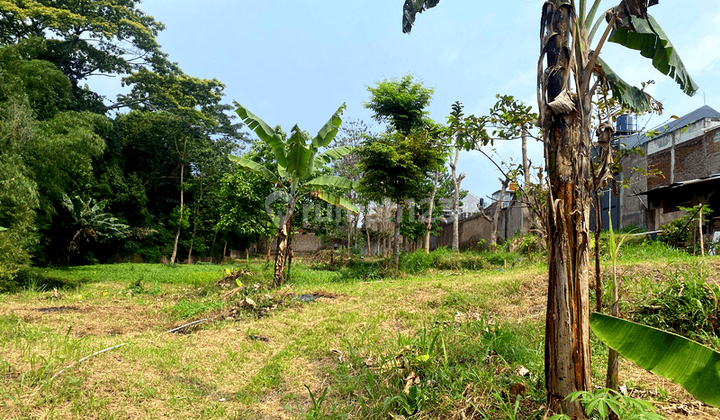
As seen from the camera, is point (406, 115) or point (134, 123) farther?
point (134, 123)

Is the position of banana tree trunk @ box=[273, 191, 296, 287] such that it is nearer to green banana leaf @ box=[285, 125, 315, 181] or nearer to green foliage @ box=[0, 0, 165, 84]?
green banana leaf @ box=[285, 125, 315, 181]

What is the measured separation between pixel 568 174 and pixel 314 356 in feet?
11.2

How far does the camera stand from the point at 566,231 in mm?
2320

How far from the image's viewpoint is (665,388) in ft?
9.39

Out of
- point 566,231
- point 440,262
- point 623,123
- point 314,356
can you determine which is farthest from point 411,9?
point 623,123

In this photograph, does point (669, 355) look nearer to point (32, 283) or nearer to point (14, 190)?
point (14, 190)

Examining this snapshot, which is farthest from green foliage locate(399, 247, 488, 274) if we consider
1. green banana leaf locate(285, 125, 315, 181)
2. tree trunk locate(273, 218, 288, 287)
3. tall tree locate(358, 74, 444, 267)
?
green banana leaf locate(285, 125, 315, 181)

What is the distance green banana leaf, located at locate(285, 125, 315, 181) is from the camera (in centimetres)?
895

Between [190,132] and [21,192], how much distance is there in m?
15.8

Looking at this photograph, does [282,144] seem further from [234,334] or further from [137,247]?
[137,247]

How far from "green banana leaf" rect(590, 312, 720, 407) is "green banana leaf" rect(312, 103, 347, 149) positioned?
788 centimetres

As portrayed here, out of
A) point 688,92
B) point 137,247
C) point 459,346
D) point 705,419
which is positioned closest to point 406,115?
point 688,92

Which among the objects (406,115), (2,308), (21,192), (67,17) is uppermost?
(67,17)

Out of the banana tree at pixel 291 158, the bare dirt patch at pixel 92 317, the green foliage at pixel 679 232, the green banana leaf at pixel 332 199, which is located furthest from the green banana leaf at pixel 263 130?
the green foliage at pixel 679 232
